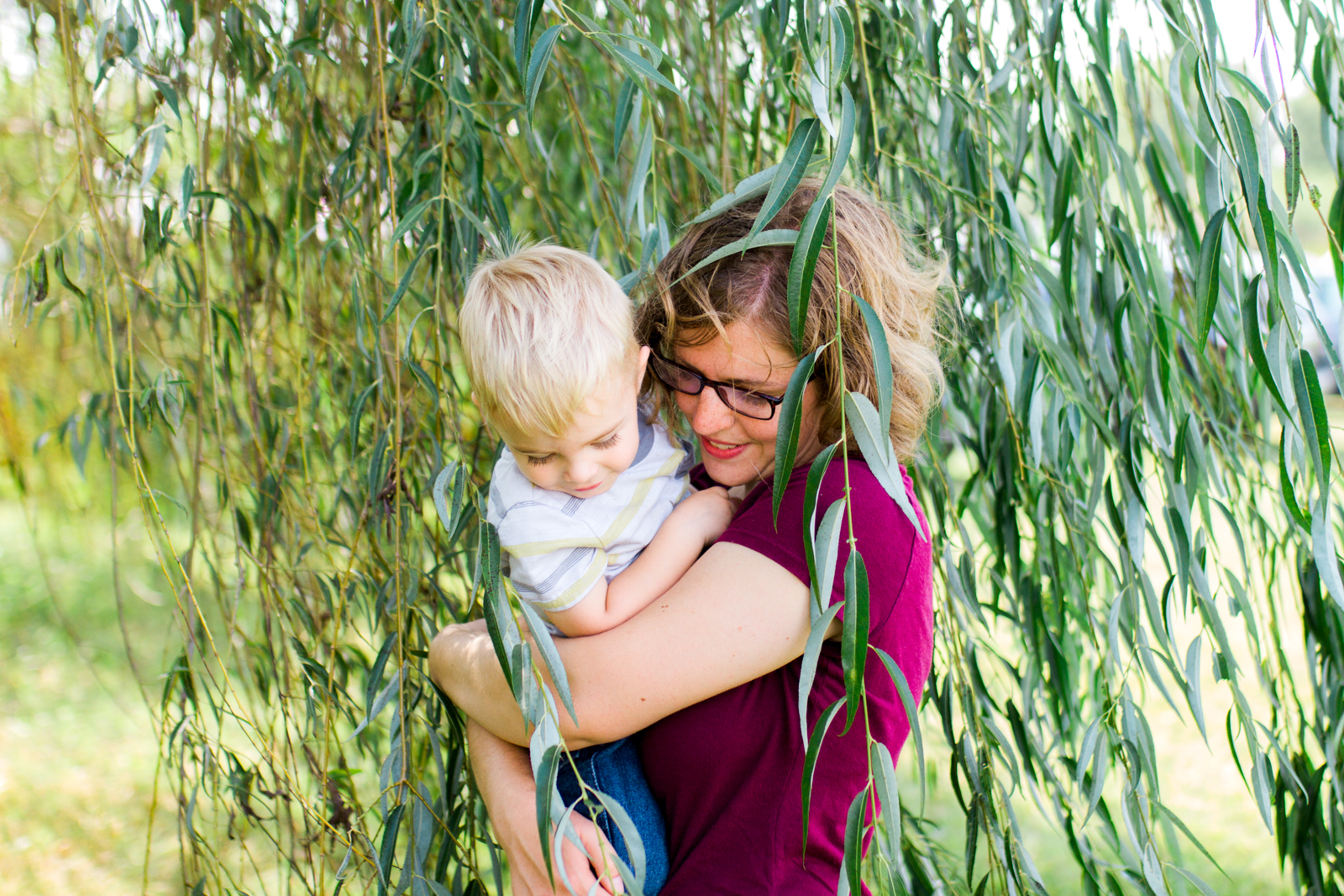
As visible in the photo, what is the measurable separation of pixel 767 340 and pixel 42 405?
1.92 metres

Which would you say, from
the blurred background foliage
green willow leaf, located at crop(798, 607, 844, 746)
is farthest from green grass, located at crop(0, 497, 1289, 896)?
green willow leaf, located at crop(798, 607, 844, 746)

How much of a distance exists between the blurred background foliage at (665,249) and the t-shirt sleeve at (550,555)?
117 millimetres

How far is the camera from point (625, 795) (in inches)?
38.1

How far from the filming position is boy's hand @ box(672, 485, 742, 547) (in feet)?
3.28

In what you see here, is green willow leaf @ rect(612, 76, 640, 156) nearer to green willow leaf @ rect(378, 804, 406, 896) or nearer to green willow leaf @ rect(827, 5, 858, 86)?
green willow leaf @ rect(827, 5, 858, 86)

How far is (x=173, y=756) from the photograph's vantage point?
1170 millimetres

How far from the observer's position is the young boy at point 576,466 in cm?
90

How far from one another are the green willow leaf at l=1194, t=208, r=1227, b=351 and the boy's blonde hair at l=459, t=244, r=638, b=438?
1.77 ft

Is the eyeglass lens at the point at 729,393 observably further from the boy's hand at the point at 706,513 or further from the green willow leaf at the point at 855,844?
the green willow leaf at the point at 855,844

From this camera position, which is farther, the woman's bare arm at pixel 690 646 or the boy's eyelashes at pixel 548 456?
the boy's eyelashes at pixel 548 456

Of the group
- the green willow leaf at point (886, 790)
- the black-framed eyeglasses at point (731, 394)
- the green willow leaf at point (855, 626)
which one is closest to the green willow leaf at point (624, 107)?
the black-framed eyeglasses at point (731, 394)

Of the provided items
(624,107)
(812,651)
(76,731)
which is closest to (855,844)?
(812,651)

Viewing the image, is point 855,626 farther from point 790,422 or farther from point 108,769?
point 108,769

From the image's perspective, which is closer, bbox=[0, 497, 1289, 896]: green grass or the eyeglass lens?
the eyeglass lens
